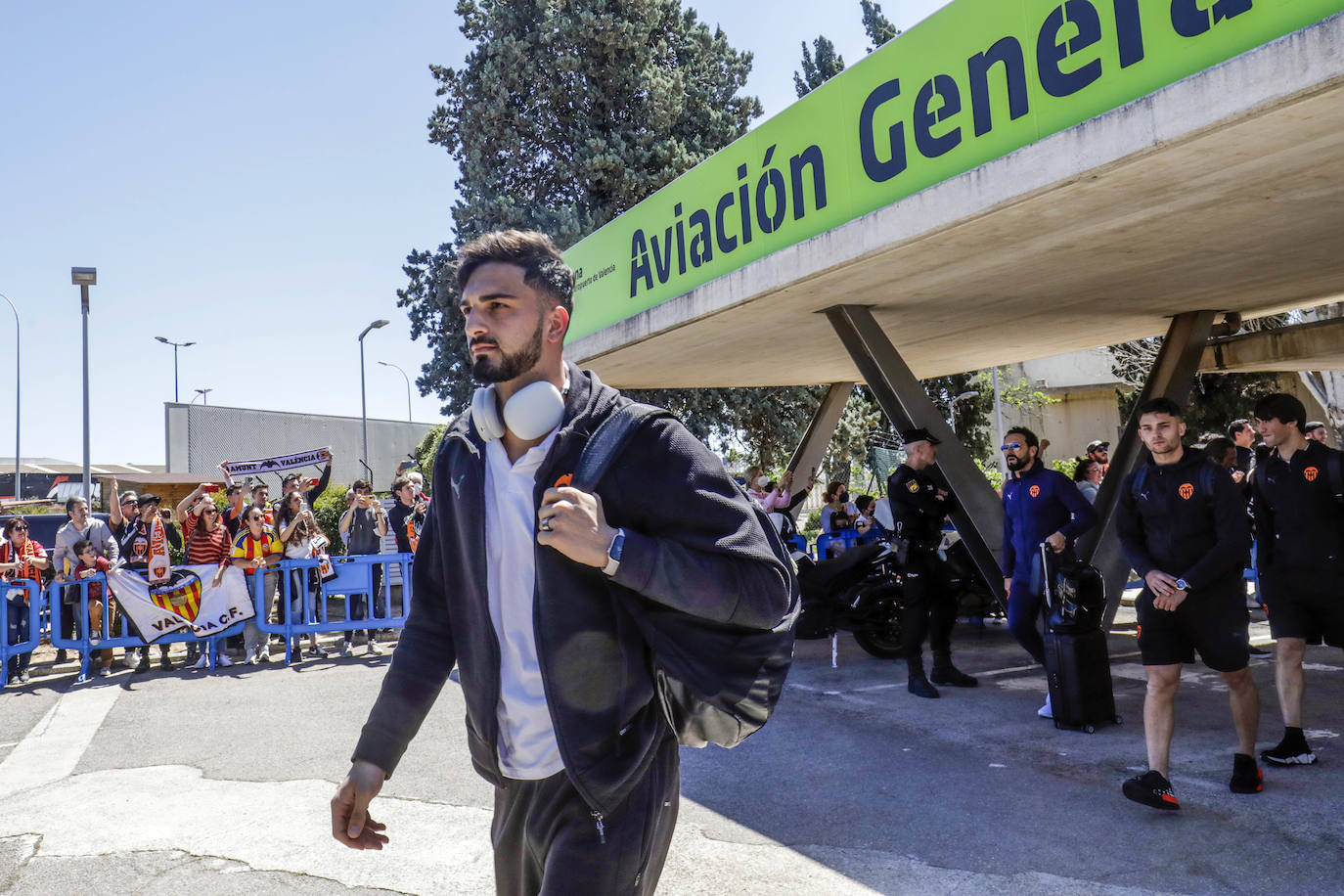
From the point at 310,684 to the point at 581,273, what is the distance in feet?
17.4

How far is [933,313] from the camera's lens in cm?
959

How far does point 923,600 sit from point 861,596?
1.52 meters

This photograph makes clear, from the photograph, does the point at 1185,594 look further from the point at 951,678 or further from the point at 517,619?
the point at 517,619

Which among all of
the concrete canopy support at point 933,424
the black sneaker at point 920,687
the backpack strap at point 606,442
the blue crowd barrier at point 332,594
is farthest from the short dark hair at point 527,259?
the blue crowd barrier at point 332,594

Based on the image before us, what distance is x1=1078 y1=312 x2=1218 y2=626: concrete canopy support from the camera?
28.2 feet

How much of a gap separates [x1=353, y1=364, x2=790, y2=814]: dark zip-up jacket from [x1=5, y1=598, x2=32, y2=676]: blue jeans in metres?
10.1

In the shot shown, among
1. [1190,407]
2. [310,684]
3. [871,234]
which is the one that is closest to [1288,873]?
[871,234]

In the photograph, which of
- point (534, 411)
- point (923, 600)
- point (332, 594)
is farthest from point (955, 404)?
point (534, 411)

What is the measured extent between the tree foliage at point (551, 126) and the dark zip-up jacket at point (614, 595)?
738 inches

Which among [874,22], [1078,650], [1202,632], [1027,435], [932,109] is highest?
[874,22]

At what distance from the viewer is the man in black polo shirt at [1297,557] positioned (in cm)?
514

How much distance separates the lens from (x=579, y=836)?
1.88 metres

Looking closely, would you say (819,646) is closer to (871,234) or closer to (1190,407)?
(871,234)

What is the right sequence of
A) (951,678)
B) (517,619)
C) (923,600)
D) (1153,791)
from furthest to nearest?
(951,678)
(923,600)
(1153,791)
(517,619)
